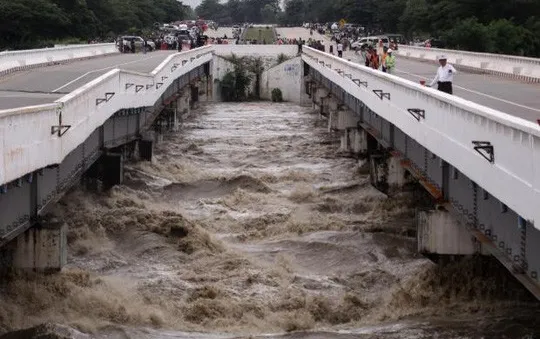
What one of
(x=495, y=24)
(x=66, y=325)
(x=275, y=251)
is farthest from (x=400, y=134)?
(x=495, y=24)

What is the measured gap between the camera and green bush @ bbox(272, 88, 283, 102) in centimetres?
8162

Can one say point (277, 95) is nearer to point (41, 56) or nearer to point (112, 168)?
point (41, 56)

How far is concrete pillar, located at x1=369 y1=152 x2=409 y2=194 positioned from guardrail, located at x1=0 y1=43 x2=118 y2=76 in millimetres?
16307

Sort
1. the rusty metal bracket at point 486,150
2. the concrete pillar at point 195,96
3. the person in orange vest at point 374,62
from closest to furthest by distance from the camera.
Result: 1. the rusty metal bracket at point 486,150
2. the person in orange vest at point 374,62
3. the concrete pillar at point 195,96

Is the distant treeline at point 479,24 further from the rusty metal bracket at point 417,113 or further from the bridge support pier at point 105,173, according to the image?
the rusty metal bracket at point 417,113

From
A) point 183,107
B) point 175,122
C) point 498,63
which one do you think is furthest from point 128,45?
point 498,63

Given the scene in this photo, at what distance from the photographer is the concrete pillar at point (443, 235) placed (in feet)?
59.8

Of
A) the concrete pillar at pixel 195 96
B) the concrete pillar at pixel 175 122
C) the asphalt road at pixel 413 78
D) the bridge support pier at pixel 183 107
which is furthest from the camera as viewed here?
the concrete pillar at pixel 195 96

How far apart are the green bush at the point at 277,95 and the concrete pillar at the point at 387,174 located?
5068cm

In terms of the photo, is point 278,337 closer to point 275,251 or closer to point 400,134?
point 275,251

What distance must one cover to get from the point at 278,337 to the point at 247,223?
10.8 metres

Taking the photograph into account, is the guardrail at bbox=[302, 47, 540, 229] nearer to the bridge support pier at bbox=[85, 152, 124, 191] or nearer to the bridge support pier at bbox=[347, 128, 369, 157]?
the bridge support pier at bbox=[85, 152, 124, 191]

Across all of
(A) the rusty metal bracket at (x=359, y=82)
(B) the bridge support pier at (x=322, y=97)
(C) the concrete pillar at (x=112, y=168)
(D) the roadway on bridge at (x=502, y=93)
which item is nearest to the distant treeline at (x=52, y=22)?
(B) the bridge support pier at (x=322, y=97)

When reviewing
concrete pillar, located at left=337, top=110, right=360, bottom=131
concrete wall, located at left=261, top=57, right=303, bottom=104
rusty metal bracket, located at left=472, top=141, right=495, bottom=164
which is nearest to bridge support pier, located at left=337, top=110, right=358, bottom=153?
concrete pillar, located at left=337, top=110, right=360, bottom=131
